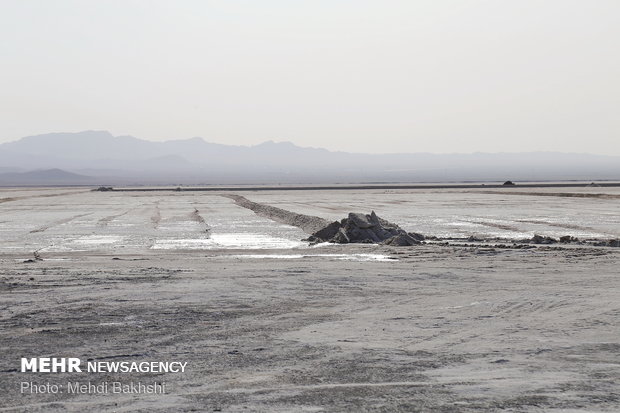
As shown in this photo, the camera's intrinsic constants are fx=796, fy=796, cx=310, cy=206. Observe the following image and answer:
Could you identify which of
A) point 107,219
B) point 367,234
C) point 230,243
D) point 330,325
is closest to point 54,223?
point 107,219

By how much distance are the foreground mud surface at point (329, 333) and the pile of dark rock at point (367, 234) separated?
4863mm

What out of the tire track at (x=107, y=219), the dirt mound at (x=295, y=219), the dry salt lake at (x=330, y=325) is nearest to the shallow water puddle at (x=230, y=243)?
the dry salt lake at (x=330, y=325)

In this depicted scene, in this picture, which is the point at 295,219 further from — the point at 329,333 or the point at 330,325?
the point at 329,333

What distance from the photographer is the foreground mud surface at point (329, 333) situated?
7.25 metres

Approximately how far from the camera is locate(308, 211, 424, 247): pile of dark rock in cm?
2212

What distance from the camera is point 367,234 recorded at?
2288 centimetres

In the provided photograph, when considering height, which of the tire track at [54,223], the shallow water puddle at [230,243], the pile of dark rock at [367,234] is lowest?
the tire track at [54,223]

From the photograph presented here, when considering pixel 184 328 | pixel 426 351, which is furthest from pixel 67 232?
pixel 426 351

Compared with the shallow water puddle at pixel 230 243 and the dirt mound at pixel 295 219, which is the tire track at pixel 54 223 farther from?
the dirt mound at pixel 295 219

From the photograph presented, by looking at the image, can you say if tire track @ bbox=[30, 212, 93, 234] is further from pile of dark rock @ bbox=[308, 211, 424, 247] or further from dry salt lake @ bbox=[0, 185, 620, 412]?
pile of dark rock @ bbox=[308, 211, 424, 247]

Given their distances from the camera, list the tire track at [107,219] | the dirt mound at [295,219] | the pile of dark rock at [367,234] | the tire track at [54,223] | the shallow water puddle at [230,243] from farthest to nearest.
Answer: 1. the tire track at [107,219]
2. the tire track at [54,223]
3. the dirt mound at [295,219]
4. the shallow water puddle at [230,243]
5. the pile of dark rock at [367,234]

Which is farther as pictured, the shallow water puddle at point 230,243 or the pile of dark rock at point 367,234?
the shallow water puddle at point 230,243

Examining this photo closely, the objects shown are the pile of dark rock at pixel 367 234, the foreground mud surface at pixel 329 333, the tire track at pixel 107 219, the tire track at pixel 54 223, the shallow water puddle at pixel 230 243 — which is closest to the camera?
the foreground mud surface at pixel 329 333

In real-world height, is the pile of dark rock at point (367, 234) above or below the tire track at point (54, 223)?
above
